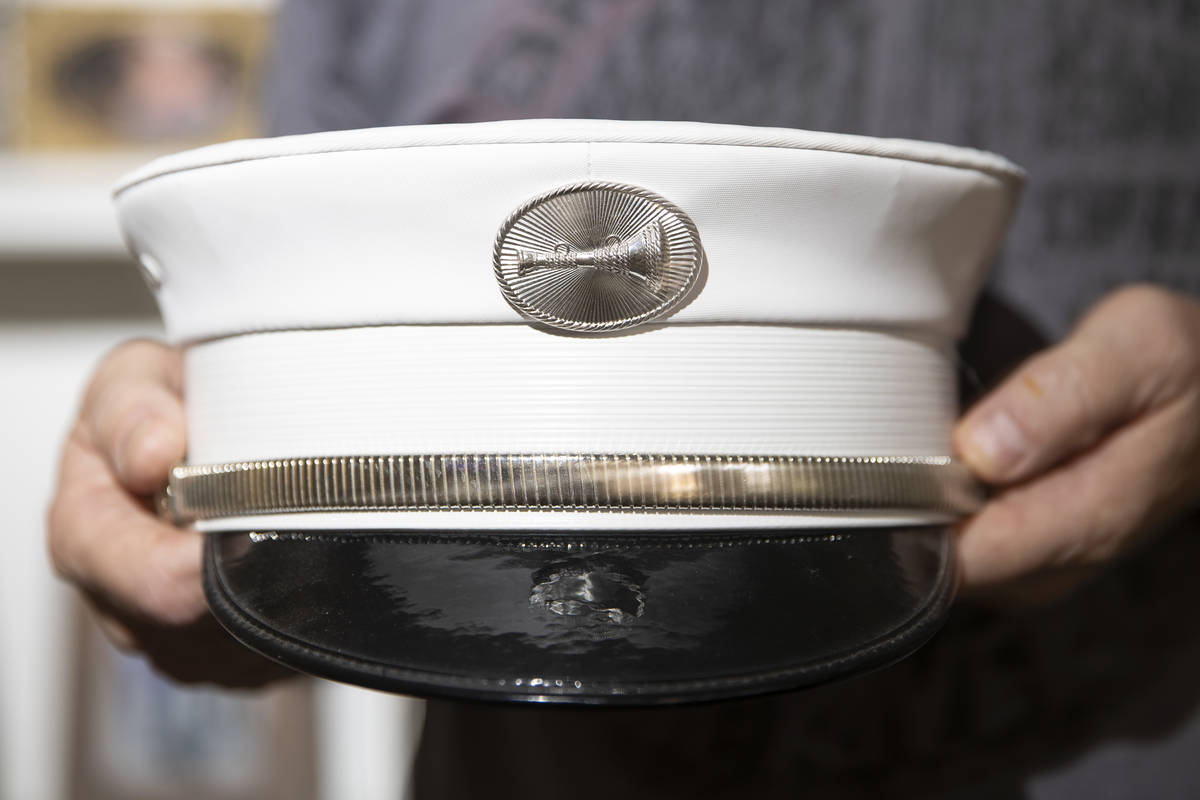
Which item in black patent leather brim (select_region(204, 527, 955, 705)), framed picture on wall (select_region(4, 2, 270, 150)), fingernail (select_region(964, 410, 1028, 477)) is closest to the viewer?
black patent leather brim (select_region(204, 527, 955, 705))

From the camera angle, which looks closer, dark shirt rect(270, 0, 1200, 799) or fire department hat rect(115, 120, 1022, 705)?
fire department hat rect(115, 120, 1022, 705)

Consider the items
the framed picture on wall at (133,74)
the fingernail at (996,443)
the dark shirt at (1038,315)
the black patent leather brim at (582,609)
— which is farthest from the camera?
the framed picture on wall at (133,74)

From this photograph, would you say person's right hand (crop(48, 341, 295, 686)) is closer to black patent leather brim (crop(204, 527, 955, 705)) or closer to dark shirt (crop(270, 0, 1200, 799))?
black patent leather brim (crop(204, 527, 955, 705))

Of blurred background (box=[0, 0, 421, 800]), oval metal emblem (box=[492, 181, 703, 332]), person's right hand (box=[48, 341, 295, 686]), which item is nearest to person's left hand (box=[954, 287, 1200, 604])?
oval metal emblem (box=[492, 181, 703, 332])

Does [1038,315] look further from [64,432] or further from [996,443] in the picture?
[64,432]

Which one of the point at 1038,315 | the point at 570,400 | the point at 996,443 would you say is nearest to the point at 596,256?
the point at 570,400

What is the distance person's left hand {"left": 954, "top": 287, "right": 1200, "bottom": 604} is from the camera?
1.45 ft

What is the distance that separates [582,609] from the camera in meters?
0.35

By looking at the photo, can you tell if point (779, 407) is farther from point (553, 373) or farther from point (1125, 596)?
point (1125, 596)

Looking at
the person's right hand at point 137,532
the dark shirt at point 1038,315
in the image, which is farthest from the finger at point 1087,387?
the person's right hand at point 137,532

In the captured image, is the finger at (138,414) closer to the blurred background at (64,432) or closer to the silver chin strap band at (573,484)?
the silver chin strap band at (573,484)

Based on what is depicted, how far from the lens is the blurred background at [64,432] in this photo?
1.16 meters

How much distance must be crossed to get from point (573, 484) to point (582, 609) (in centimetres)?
4

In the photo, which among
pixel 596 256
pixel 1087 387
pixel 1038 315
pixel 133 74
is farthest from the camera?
pixel 133 74
